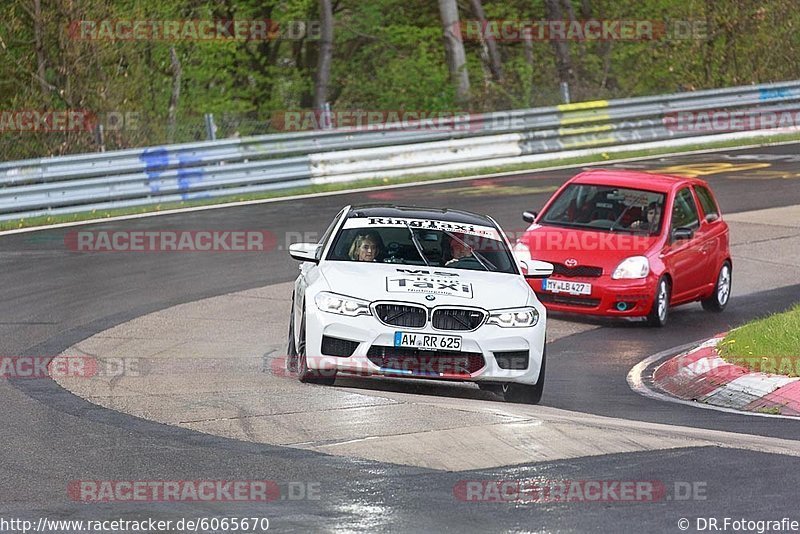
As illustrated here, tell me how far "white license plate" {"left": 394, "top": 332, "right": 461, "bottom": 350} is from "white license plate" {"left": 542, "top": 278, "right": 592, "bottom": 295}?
199 inches

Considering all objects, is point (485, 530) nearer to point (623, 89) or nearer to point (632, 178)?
point (632, 178)

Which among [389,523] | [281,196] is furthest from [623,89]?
[389,523]

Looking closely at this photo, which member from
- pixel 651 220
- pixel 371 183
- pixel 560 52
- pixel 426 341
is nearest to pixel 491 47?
pixel 560 52

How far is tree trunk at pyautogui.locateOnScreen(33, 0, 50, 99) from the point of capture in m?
25.5

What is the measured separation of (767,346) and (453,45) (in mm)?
22805

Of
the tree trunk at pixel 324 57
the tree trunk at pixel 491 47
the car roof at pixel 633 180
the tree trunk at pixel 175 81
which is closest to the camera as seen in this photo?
the car roof at pixel 633 180

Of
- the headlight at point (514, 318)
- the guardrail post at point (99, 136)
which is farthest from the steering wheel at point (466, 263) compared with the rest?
the guardrail post at point (99, 136)

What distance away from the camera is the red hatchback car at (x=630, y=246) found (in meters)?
15.7

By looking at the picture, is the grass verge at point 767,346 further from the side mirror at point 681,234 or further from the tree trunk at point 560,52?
the tree trunk at point 560,52

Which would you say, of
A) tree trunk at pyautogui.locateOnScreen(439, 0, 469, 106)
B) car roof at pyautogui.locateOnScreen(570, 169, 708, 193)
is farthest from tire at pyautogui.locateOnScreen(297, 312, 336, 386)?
tree trunk at pyautogui.locateOnScreen(439, 0, 469, 106)

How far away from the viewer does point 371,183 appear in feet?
84.3

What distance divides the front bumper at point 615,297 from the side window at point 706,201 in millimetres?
2129

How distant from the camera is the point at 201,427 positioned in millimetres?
9445

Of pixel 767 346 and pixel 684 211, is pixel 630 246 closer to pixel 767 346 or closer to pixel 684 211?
pixel 684 211
